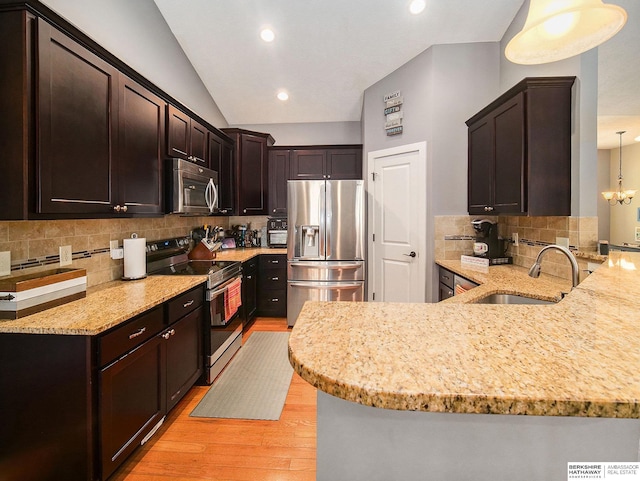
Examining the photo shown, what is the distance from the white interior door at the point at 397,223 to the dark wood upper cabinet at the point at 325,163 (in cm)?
63

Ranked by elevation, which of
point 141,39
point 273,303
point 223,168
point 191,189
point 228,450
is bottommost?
point 228,450

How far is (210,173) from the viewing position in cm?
330

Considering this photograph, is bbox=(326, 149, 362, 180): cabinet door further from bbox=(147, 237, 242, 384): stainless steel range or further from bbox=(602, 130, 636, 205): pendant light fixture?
bbox=(602, 130, 636, 205): pendant light fixture

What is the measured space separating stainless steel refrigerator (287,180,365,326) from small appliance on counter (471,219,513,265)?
1.30 m

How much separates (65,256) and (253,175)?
9.04ft

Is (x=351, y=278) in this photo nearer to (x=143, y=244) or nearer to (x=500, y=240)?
(x=500, y=240)

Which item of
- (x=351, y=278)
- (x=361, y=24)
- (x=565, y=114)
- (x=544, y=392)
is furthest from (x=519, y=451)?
(x=361, y=24)

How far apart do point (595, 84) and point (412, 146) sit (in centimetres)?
158

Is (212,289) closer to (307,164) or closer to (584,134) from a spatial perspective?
(307,164)

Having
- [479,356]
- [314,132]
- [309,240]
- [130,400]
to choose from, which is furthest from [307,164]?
[479,356]

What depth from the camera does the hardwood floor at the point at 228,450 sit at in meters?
1.70

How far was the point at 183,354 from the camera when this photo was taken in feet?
7.28

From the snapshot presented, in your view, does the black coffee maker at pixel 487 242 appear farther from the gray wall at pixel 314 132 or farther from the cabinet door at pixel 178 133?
the cabinet door at pixel 178 133

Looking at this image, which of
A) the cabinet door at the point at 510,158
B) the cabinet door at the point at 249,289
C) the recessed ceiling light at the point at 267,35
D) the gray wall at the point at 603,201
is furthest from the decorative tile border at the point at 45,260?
the gray wall at the point at 603,201
